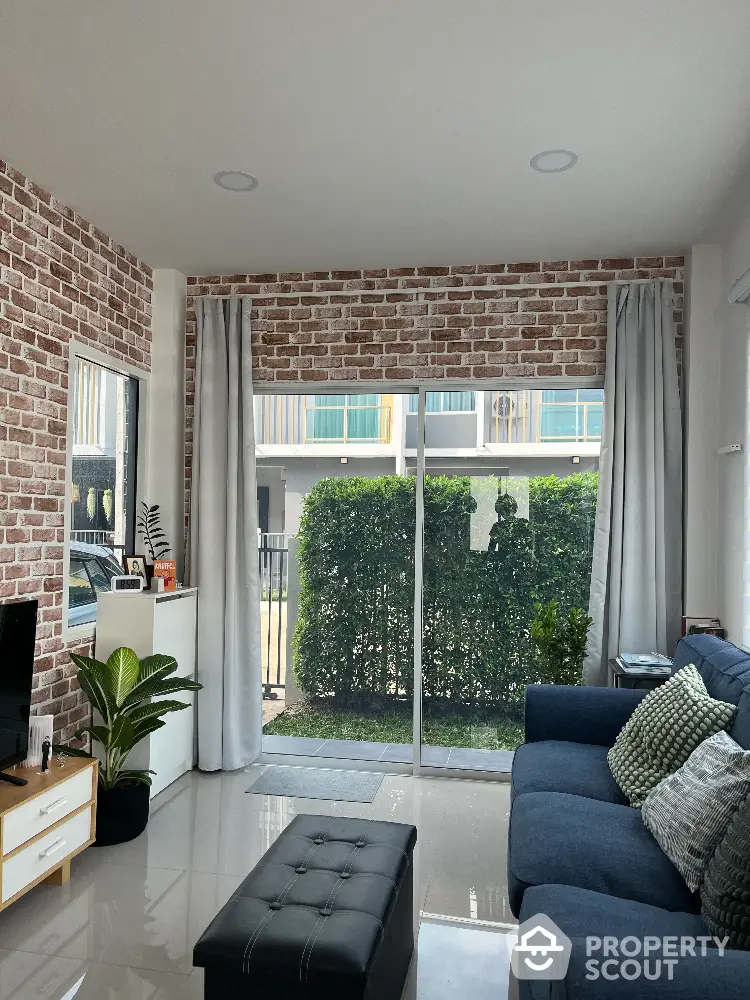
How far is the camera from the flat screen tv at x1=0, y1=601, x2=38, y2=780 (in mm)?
3100

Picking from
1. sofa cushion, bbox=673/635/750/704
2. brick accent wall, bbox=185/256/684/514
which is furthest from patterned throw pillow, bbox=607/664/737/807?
brick accent wall, bbox=185/256/684/514

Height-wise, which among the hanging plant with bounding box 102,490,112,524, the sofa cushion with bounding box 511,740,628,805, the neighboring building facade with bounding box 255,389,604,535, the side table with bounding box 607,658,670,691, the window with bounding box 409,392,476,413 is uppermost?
the window with bounding box 409,392,476,413

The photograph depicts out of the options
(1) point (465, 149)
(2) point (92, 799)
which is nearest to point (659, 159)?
(1) point (465, 149)

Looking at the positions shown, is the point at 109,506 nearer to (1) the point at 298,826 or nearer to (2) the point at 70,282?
(2) the point at 70,282

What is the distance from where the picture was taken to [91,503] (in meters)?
4.27

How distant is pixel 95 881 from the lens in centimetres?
322

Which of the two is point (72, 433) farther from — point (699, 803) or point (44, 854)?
point (699, 803)

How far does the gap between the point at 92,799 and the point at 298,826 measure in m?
1.21

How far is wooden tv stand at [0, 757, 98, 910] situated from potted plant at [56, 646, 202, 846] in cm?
17

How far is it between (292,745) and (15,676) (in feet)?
7.07

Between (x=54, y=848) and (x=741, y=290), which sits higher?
(x=741, y=290)

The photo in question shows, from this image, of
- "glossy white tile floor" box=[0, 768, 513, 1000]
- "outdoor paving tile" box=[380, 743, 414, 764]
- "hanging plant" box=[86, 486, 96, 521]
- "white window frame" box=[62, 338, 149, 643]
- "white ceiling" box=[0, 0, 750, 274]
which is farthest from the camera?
"outdoor paving tile" box=[380, 743, 414, 764]

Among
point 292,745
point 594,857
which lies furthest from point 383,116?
point 292,745

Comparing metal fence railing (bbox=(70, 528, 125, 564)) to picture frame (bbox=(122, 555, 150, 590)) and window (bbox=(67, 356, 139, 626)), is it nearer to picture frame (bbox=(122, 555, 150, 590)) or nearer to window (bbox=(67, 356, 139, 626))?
window (bbox=(67, 356, 139, 626))
